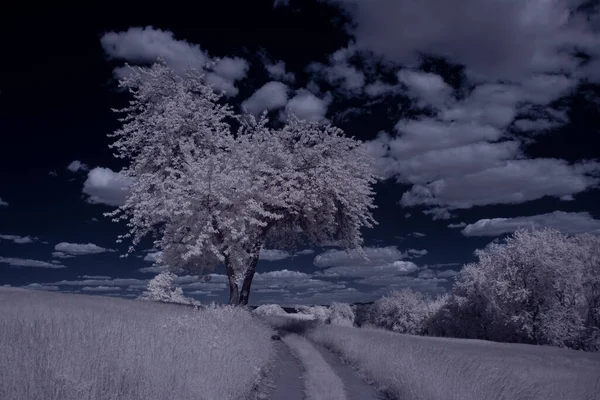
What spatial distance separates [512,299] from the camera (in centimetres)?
5581

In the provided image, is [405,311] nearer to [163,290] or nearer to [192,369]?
[163,290]

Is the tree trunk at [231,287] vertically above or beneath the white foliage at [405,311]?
above

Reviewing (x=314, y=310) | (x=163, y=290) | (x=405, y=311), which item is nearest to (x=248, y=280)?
(x=163, y=290)

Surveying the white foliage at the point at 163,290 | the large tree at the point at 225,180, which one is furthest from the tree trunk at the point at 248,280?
the white foliage at the point at 163,290

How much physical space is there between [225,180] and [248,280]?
7620mm

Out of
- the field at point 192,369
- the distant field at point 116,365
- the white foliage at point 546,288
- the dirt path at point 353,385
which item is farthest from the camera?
the white foliage at point 546,288

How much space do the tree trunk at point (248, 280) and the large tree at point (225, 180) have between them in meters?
0.07

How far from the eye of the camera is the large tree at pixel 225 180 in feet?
80.6

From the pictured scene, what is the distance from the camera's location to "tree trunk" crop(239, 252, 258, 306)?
89.8 ft

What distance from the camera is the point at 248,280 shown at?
27703mm

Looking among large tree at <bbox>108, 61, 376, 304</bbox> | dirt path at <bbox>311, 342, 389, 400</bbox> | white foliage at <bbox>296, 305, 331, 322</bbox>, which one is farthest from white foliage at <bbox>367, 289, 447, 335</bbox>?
dirt path at <bbox>311, 342, 389, 400</bbox>

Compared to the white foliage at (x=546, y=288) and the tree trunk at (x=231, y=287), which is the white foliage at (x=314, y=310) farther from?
the tree trunk at (x=231, y=287)

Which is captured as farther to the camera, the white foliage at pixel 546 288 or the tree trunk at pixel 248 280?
the white foliage at pixel 546 288

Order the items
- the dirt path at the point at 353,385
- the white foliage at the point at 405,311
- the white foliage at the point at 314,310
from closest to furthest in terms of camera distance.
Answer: the dirt path at the point at 353,385 → the white foliage at the point at 405,311 → the white foliage at the point at 314,310
